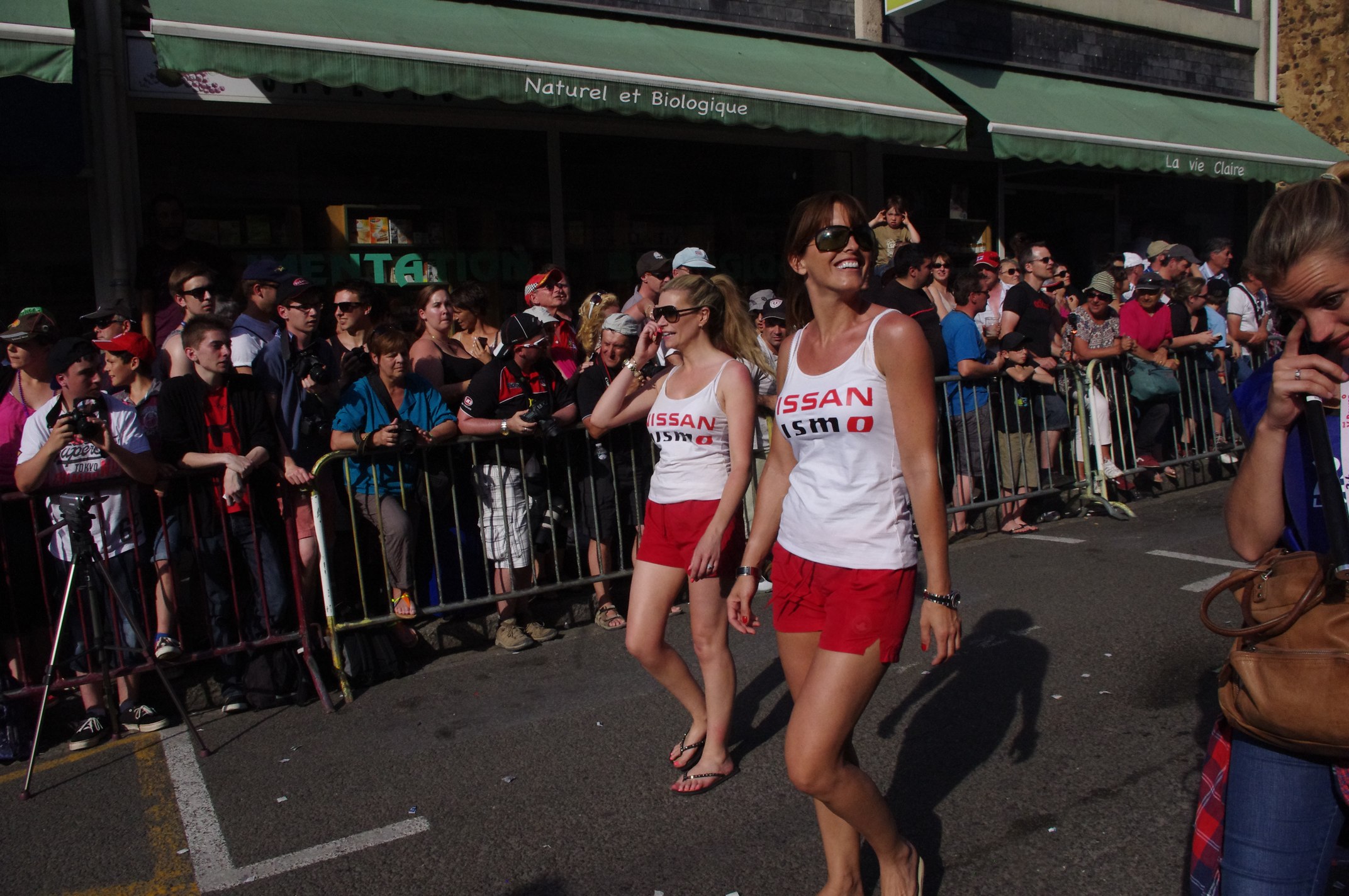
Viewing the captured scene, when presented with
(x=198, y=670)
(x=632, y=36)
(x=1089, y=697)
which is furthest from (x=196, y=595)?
(x=632, y=36)

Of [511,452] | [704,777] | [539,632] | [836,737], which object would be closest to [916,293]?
[511,452]

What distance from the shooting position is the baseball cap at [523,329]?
6184 mm

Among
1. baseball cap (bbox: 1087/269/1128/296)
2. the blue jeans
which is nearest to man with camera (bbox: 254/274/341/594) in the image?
the blue jeans

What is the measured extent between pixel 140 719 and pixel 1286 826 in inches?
→ 191

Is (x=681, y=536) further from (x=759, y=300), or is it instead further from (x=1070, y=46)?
(x=1070, y=46)

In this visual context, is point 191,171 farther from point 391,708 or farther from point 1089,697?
point 1089,697

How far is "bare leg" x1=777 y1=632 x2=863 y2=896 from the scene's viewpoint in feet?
10.3

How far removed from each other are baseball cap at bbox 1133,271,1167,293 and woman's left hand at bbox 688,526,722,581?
7.18 m

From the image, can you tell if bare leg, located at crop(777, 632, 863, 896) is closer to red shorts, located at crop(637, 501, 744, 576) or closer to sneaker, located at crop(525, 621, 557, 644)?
red shorts, located at crop(637, 501, 744, 576)

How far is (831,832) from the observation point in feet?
10.3

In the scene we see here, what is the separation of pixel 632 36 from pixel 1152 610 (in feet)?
21.1

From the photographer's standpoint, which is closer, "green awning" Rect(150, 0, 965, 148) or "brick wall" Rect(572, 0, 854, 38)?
"green awning" Rect(150, 0, 965, 148)

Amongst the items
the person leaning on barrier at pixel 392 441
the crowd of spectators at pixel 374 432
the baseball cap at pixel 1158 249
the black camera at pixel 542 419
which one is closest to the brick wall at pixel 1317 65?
the baseball cap at pixel 1158 249

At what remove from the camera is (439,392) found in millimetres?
6613
